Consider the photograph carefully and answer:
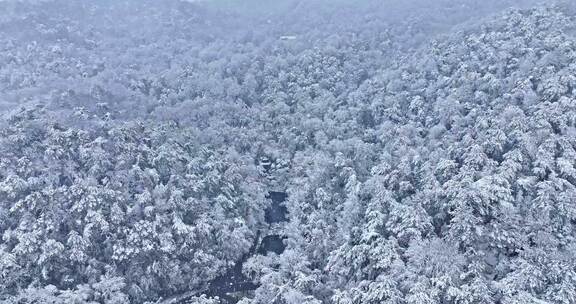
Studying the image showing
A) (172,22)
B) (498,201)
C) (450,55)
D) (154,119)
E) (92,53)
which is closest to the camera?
(498,201)

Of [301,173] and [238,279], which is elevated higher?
[301,173]

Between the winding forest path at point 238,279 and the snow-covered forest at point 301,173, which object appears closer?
the snow-covered forest at point 301,173

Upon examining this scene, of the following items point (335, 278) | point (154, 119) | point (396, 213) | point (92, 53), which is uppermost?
point (92, 53)

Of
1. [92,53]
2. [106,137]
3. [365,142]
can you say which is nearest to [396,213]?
[365,142]

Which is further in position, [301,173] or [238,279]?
[301,173]

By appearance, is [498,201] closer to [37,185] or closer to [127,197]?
[127,197]

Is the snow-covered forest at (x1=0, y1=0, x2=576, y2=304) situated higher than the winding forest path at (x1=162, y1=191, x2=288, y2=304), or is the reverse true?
the snow-covered forest at (x1=0, y1=0, x2=576, y2=304)

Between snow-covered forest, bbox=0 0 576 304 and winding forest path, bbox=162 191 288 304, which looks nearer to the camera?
snow-covered forest, bbox=0 0 576 304

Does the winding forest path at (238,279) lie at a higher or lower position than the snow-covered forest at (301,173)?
lower
